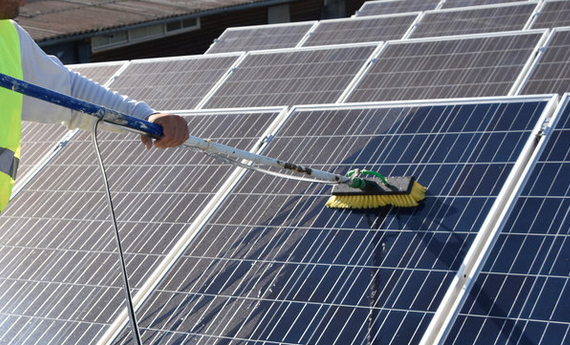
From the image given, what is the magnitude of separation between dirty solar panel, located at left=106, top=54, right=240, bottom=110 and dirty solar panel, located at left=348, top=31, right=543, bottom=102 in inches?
85.9

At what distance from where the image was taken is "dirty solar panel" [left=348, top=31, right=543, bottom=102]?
1105cm

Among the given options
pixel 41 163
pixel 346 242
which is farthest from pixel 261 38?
pixel 346 242

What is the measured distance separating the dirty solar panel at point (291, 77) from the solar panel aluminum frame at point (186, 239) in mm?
3598

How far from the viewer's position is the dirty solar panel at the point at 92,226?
6.51m

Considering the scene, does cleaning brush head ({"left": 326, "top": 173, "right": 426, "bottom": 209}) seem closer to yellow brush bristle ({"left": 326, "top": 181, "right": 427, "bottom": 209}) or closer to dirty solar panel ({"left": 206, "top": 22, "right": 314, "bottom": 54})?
yellow brush bristle ({"left": 326, "top": 181, "right": 427, "bottom": 209})

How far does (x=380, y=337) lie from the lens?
213 inches

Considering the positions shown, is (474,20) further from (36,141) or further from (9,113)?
(9,113)

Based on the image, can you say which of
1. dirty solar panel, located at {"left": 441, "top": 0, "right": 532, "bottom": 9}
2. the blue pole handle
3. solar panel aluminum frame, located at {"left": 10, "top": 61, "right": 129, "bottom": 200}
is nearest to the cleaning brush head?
the blue pole handle

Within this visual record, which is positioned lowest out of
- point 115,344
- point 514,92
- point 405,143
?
point 514,92

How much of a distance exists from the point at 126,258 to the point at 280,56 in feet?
21.2

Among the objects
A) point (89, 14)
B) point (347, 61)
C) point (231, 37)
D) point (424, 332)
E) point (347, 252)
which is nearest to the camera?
point (424, 332)

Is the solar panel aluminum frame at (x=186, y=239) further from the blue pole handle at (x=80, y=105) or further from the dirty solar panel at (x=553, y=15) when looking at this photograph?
the dirty solar panel at (x=553, y=15)

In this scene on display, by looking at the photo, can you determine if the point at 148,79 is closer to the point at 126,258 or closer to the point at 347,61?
the point at 347,61

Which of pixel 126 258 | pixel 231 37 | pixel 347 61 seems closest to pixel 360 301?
pixel 126 258
